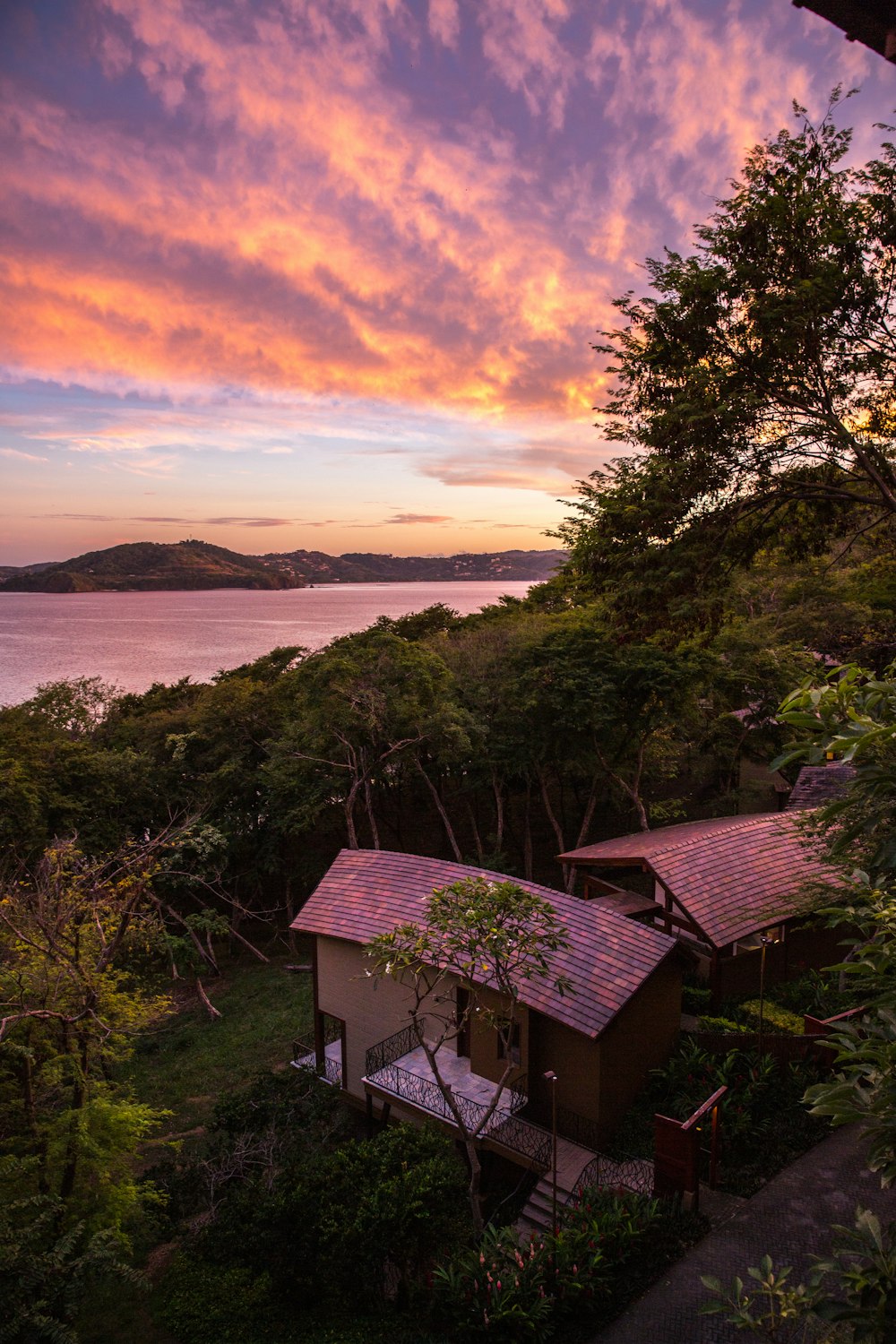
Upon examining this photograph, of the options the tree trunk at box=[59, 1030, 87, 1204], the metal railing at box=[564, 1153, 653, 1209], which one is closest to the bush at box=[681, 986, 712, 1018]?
the metal railing at box=[564, 1153, 653, 1209]

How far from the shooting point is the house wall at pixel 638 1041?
12.3 m

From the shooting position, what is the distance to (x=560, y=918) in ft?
45.7

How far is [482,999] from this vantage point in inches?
532

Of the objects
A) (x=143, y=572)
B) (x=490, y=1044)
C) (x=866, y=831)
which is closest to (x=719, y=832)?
(x=490, y=1044)

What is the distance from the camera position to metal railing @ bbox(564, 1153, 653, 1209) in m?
10.8

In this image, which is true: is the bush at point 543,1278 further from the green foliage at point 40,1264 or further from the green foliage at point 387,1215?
the green foliage at point 40,1264

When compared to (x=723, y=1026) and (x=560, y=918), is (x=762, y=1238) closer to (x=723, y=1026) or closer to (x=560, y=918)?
(x=723, y=1026)

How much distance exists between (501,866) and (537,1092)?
→ 49.1 feet

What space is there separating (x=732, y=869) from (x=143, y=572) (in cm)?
15898

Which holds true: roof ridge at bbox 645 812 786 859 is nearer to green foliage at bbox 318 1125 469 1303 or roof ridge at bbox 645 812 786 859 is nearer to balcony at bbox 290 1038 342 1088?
green foliage at bbox 318 1125 469 1303

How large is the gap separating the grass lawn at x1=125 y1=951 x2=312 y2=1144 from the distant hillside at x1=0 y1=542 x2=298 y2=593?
135 m

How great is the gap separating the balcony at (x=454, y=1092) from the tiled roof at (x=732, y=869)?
15.8 feet

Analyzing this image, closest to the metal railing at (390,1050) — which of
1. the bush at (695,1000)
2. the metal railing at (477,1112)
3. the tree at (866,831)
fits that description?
the metal railing at (477,1112)

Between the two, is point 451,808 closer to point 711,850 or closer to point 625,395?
point 711,850
